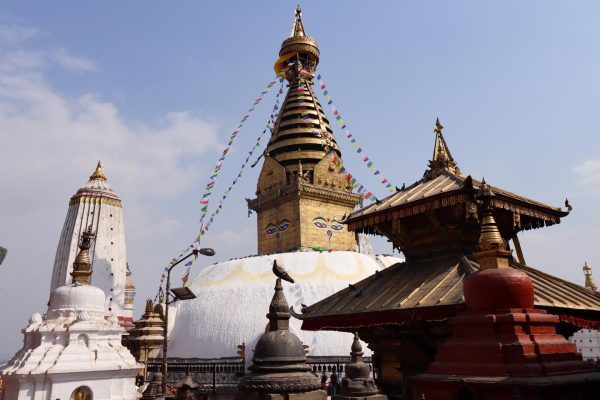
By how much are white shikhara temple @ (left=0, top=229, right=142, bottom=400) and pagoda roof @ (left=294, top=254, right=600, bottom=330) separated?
6.53m

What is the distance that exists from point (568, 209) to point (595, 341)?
40.4 m

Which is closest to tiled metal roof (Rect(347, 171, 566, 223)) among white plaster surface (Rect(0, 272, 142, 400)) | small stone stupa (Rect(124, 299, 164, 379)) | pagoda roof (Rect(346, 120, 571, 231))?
pagoda roof (Rect(346, 120, 571, 231))

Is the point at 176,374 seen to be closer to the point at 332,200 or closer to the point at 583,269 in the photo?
the point at 332,200

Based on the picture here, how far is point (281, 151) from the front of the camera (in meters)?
31.4

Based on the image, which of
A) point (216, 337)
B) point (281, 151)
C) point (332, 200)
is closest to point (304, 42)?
point (281, 151)

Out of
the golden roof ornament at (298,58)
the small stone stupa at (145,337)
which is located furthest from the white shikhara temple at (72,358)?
the golden roof ornament at (298,58)

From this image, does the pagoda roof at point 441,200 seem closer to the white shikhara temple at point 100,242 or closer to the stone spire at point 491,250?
the stone spire at point 491,250

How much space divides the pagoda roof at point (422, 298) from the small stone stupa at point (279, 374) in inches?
76.7

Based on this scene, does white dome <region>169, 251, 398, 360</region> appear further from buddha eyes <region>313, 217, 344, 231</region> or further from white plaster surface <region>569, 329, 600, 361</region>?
white plaster surface <region>569, 329, 600, 361</region>

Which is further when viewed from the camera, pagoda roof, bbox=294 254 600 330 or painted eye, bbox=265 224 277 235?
painted eye, bbox=265 224 277 235

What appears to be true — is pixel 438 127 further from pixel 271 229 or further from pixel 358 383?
pixel 271 229

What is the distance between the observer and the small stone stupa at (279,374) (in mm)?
6008

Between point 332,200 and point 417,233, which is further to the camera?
point 332,200

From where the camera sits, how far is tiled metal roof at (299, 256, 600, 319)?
24.0 ft
